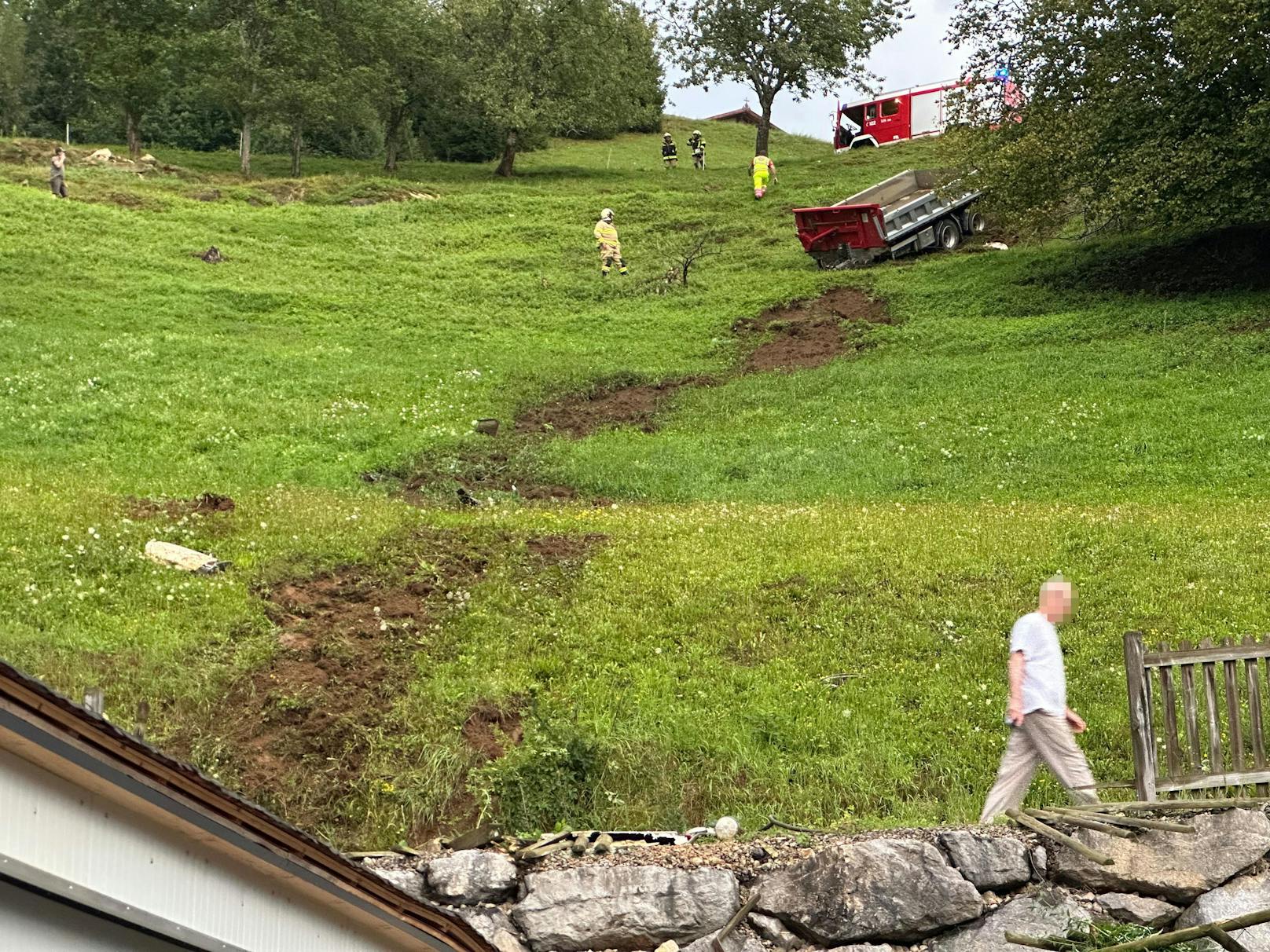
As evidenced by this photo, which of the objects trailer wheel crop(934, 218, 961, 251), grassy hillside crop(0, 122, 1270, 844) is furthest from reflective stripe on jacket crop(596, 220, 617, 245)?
trailer wheel crop(934, 218, 961, 251)

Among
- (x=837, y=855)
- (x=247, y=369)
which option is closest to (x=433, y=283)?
(x=247, y=369)

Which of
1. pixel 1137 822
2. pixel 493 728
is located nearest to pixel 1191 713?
pixel 1137 822

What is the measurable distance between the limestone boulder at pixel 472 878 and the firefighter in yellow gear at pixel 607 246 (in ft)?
85.1

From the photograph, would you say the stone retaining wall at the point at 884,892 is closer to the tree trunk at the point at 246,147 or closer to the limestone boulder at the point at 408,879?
the limestone boulder at the point at 408,879

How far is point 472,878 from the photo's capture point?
8.16 metres

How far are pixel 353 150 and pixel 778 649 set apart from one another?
202ft

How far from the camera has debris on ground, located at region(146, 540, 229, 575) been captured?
43.4 ft

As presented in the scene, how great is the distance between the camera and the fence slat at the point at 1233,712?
801cm

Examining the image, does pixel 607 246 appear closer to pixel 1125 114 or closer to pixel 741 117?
pixel 1125 114

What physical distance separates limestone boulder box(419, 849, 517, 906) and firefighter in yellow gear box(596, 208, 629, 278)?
2595cm

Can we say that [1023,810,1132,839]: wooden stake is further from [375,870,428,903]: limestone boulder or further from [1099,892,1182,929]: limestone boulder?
[375,870,428,903]: limestone boulder

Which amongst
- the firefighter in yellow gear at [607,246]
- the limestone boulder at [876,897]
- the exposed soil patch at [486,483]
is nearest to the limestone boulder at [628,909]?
the limestone boulder at [876,897]

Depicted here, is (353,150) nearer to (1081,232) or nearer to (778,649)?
(1081,232)

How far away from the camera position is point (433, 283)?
3209 centimetres
